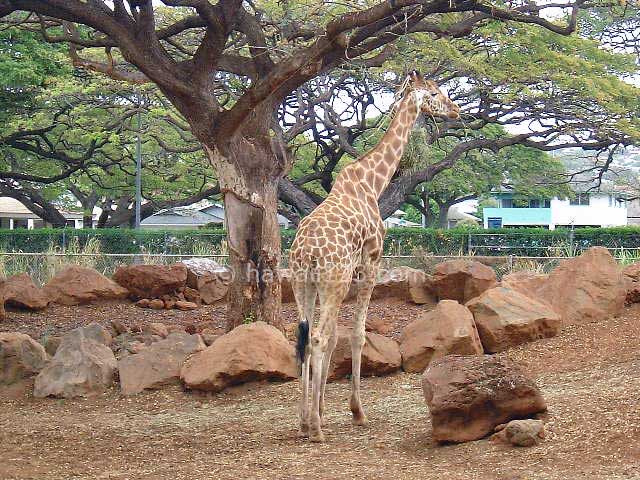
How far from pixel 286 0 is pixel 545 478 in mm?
10380

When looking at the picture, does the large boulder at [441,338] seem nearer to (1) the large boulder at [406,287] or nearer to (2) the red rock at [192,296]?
(1) the large boulder at [406,287]

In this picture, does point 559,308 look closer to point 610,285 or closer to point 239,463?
point 610,285

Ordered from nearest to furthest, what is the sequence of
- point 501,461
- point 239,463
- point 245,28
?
point 501,461 < point 239,463 < point 245,28

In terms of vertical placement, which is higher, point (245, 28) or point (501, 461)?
point (245, 28)

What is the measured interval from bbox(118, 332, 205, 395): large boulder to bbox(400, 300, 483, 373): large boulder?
2542 millimetres

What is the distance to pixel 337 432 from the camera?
313 inches

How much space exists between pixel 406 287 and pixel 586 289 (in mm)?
4010

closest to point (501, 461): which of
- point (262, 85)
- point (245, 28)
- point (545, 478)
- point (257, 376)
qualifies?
point (545, 478)

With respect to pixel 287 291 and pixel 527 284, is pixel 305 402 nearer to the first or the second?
pixel 527 284

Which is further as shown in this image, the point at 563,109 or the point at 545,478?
the point at 563,109

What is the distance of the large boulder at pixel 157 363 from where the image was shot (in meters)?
10.1

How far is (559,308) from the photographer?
11.1 metres

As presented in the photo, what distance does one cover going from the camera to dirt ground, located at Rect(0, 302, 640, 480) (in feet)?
21.1

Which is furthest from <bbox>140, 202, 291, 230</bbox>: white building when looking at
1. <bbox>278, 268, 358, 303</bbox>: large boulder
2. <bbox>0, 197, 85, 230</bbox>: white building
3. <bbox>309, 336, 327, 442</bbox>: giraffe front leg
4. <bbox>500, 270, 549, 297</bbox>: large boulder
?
<bbox>309, 336, 327, 442</bbox>: giraffe front leg
